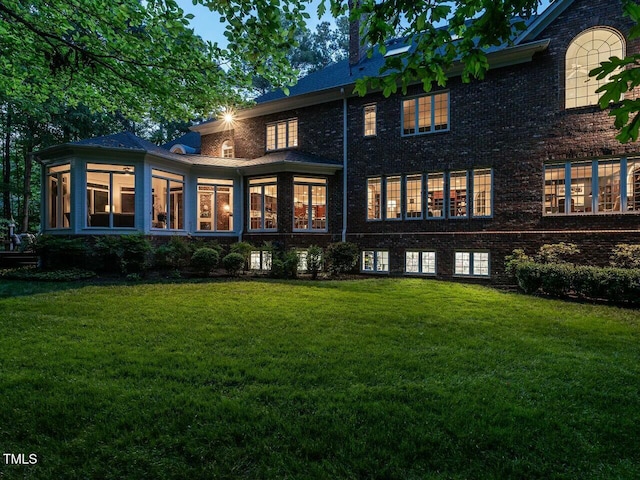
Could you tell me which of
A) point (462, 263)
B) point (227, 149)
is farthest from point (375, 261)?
point (227, 149)

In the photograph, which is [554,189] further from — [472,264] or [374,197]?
[374,197]

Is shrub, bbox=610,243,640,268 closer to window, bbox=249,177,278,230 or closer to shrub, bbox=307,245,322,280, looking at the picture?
shrub, bbox=307,245,322,280

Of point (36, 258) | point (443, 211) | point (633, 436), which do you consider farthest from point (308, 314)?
point (36, 258)

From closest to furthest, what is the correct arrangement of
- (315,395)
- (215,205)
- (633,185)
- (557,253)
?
1. (315,395)
2. (633,185)
3. (557,253)
4. (215,205)

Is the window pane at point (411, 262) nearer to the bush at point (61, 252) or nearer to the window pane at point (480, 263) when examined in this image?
the window pane at point (480, 263)

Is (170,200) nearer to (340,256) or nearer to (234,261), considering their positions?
(234,261)

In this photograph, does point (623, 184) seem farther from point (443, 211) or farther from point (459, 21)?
point (459, 21)

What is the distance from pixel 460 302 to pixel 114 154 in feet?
42.2

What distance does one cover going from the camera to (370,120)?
1452cm

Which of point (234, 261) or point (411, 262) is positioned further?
point (411, 262)

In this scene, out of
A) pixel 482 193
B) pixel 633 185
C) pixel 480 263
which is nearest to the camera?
pixel 633 185

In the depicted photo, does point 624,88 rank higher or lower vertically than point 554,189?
lower

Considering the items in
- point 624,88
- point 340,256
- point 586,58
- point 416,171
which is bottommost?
point 340,256

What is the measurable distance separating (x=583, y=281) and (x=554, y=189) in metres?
4.12
